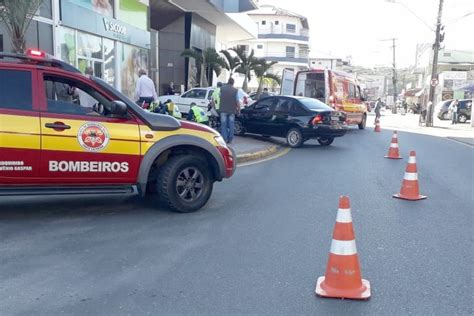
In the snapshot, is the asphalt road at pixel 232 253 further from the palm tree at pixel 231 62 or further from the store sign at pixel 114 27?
the palm tree at pixel 231 62

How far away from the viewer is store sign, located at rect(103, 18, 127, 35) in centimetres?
1865

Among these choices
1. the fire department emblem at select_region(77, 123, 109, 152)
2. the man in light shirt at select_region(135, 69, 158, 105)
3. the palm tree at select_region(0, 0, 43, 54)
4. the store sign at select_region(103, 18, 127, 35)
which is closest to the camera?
the fire department emblem at select_region(77, 123, 109, 152)

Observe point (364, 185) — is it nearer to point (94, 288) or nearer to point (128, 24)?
point (94, 288)

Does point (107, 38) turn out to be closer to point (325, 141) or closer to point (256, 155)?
point (325, 141)

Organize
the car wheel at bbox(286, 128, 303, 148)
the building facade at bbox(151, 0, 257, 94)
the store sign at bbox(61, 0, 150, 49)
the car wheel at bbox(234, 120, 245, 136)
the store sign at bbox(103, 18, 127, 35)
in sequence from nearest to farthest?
the car wheel at bbox(286, 128, 303, 148) → the store sign at bbox(61, 0, 150, 49) → the car wheel at bbox(234, 120, 245, 136) → the store sign at bbox(103, 18, 127, 35) → the building facade at bbox(151, 0, 257, 94)

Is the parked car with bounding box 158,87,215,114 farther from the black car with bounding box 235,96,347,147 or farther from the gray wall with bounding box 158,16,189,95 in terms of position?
the gray wall with bounding box 158,16,189,95

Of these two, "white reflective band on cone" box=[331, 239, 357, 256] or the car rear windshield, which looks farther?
the car rear windshield

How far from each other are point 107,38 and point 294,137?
881cm

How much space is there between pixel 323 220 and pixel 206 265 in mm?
2227

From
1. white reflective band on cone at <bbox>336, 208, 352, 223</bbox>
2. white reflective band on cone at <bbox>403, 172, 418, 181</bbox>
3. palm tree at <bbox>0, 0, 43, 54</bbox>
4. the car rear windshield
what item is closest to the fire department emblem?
white reflective band on cone at <bbox>336, 208, 352, 223</bbox>

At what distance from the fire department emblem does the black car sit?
9.26m

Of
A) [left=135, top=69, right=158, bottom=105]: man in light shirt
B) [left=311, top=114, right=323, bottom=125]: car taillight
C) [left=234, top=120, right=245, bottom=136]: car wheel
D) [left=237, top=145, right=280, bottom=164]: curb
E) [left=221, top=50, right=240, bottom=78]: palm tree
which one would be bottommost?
[left=237, top=145, right=280, bottom=164]: curb

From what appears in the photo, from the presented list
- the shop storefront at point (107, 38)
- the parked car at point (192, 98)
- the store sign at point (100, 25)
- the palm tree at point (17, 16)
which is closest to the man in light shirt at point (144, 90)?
the shop storefront at point (107, 38)

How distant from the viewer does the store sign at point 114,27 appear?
18.6 m
